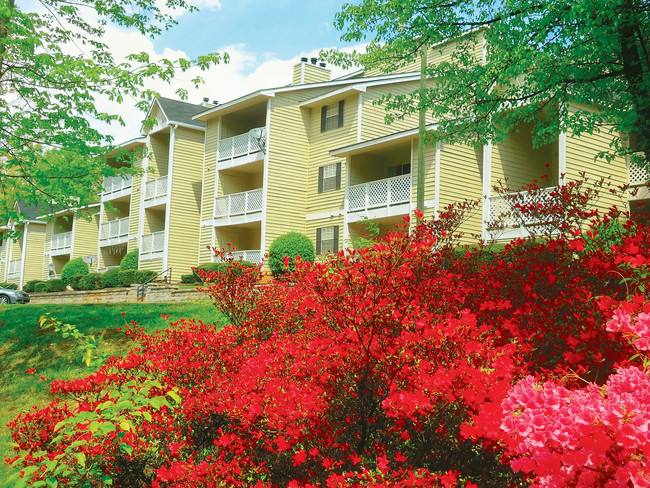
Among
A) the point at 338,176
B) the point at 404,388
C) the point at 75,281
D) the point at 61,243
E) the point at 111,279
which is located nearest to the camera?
the point at 404,388

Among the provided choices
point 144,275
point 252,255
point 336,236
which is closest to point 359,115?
point 336,236

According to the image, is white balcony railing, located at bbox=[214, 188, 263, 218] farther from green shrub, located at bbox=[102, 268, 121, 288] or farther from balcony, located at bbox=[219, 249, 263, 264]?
green shrub, located at bbox=[102, 268, 121, 288]

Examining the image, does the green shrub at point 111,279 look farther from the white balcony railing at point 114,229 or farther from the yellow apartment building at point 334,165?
the yellow apartment building at point 334,165

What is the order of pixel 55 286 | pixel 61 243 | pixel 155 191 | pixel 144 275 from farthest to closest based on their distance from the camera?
pixel 61 243
pixel 55 286
pixel 155 191
pixel 144 275

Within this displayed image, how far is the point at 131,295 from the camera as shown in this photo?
25812 millimetres

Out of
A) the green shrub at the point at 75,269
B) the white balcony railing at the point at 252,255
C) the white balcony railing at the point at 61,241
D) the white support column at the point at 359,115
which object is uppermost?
the white support column at the point at 359,115

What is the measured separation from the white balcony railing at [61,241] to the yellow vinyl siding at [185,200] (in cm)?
1600

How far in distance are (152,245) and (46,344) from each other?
68.6ft

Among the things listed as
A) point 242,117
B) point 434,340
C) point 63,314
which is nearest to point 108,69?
point 63,314

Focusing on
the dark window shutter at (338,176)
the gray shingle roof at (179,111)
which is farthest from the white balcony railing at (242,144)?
the gray shingle roof at (179,111)

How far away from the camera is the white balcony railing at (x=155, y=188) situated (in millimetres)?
33250

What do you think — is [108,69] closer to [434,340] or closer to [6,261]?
[434,340]

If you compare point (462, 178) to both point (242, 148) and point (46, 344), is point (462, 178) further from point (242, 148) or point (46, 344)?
point (46, 344)

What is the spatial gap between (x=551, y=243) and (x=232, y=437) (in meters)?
3.64
